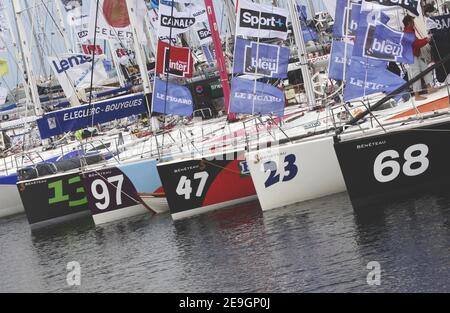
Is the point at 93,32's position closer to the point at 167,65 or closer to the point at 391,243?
Result: the point at 167,65

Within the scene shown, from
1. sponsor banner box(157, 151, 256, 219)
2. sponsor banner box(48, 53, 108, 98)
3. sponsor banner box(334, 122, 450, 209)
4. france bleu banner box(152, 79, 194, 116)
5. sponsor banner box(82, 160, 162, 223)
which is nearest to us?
A: sponsor banner box(334, 122, 450, 209)

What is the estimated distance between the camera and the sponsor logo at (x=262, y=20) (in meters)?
20.9

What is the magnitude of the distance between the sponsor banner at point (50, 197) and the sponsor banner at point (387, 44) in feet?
34.5

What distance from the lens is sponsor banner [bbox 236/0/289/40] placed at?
68.3 ft

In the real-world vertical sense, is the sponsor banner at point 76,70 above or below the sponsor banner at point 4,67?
below

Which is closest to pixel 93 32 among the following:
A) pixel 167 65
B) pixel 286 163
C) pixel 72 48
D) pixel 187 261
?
pixel 167 65

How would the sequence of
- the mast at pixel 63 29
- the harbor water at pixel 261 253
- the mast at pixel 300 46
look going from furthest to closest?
1. the mast at pixel 63 29
2. the mast at pixel 300 46
3. the harbor water at pixel 261 253

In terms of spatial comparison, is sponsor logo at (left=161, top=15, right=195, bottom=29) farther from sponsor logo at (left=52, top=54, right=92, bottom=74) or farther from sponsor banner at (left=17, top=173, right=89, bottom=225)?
sponsor banner at (left=17, top=173, right=89, bottom=225)

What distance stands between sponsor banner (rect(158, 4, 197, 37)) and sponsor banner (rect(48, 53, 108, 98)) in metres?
3.47

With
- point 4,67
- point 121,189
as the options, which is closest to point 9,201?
point 121,189

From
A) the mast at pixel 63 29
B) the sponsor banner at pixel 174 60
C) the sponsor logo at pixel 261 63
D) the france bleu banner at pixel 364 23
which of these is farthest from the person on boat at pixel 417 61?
the mast at pixel 63 29

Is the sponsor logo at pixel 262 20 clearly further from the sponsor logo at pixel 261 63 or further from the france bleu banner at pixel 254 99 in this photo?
the france bleu banner at pixel 254 99

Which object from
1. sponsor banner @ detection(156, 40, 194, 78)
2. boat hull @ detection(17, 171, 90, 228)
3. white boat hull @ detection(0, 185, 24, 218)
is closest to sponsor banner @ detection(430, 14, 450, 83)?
sponsor banner @ detection(156, 40, 194, 78)

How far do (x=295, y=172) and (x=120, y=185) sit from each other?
5758 millimetres
